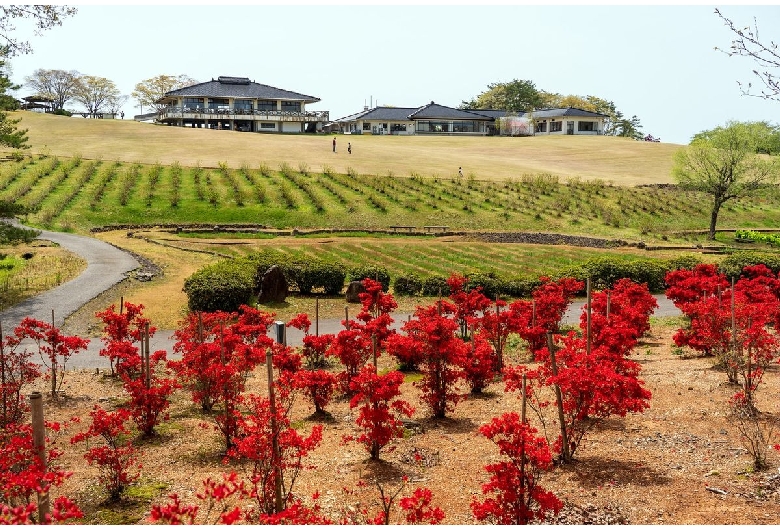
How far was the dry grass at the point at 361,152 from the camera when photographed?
210 ft

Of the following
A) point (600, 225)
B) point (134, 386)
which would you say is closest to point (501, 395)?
point (134, 386)

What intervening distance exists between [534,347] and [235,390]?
7.61 metres

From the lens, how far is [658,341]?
19609mm

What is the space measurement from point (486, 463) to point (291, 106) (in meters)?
95.4

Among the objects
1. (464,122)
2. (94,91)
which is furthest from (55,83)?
(464,122)

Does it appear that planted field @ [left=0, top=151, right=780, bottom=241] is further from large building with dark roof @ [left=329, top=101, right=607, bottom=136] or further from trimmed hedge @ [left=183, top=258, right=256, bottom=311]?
large building with dark roof @ [left=329, top=101, right=607, bottom=136]

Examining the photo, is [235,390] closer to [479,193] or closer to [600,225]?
[600,225]

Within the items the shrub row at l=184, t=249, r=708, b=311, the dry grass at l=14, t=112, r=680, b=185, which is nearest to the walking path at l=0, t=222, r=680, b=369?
the shrub row at l=184, t=249, r=708, b=311

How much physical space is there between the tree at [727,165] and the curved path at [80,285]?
3826 cm

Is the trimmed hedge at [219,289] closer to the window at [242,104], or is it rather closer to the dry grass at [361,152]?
the dry grass at [361,152]

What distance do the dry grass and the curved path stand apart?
26.9 meters

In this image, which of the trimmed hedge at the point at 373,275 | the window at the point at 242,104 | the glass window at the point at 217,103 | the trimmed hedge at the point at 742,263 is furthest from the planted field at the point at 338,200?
the window at the point at 242,104

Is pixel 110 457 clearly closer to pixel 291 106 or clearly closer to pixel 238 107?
pixel 238 107

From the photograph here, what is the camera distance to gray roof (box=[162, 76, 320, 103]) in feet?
315
